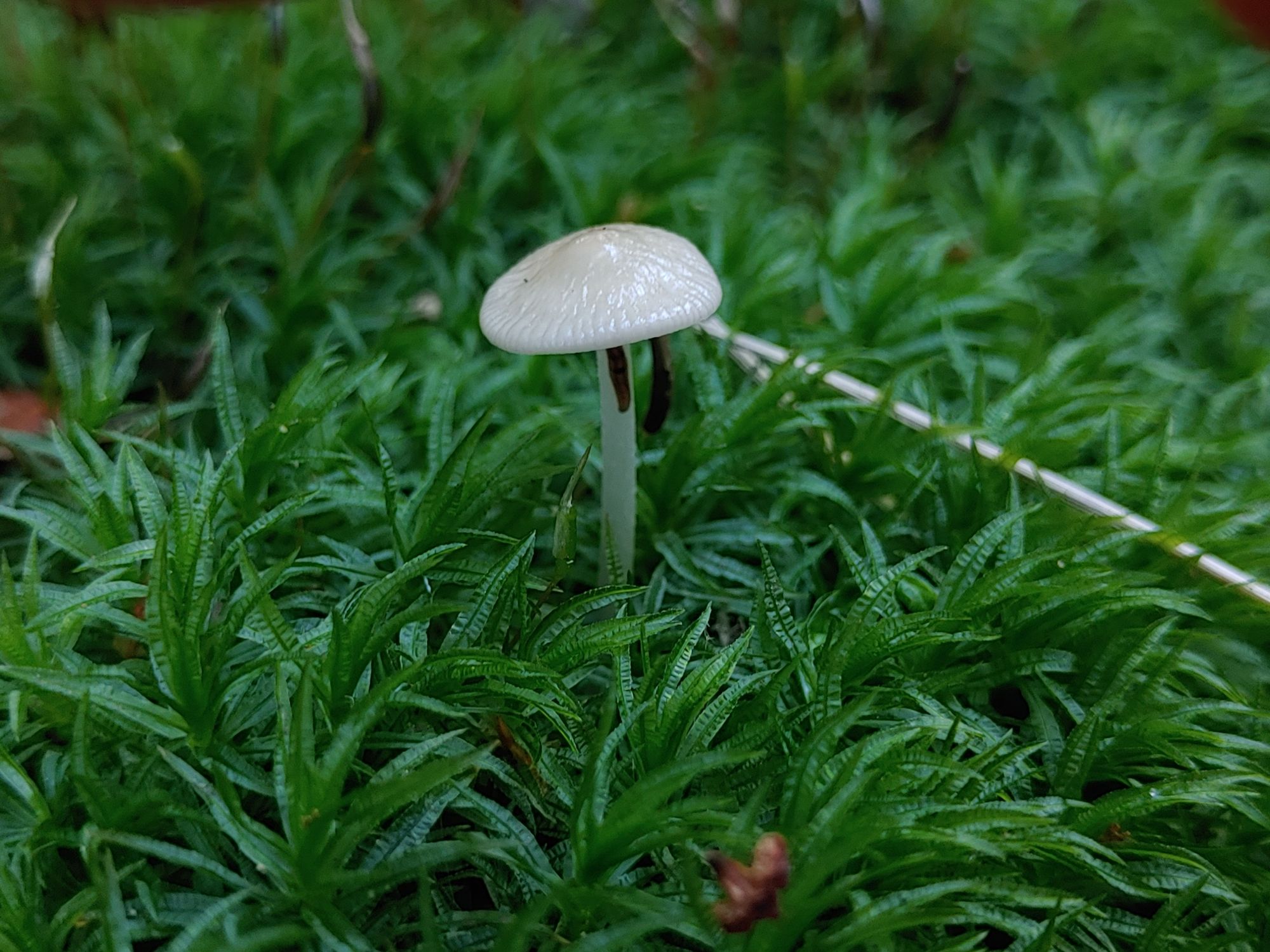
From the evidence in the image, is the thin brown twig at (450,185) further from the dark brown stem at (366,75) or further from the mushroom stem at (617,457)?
the mushroom stem at (617,457)

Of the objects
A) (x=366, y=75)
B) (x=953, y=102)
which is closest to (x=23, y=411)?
(x=366, y=75)

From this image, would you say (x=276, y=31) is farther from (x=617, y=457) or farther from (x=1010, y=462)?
(x=1010, y=462)

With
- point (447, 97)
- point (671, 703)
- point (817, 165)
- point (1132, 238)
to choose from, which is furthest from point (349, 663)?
point (1132, 238)

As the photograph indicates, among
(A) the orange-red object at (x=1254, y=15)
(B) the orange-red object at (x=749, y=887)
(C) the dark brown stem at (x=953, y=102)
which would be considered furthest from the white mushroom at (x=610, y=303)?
(A) the orange-red object at (x=1254, y=15)

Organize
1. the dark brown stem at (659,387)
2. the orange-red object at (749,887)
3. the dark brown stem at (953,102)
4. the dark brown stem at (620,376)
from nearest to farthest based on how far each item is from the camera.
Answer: the orange-red object at (749,887) → the dark brown stem at (620,376) → the dark brown stem at (659,387) → the dark brown stem at (953,102)

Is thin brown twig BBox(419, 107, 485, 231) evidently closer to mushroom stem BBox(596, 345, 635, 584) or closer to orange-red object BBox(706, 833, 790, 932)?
mushroom stem BBox(596, 345, 635, 584)

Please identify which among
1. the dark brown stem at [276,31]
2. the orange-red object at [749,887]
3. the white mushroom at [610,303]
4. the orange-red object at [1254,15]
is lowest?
the orange-red object at [749,887]

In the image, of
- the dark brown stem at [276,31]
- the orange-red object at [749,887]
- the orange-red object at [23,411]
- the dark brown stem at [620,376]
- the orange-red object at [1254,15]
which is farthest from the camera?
the orange-red object at [1254,15]
